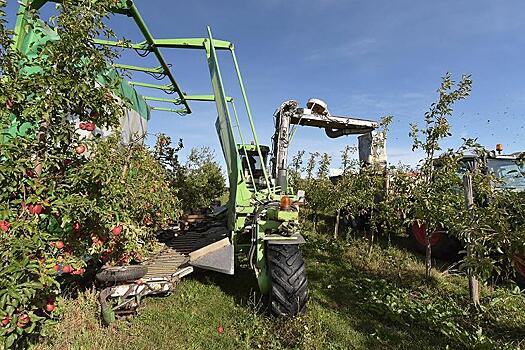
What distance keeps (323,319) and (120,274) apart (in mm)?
2152

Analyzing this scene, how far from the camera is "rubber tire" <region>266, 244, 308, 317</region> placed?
3.48m

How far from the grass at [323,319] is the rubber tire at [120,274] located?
34 cm

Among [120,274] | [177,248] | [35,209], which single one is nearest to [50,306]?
[35,209]

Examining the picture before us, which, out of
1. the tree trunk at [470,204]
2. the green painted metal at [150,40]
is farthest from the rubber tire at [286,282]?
the green painted metal at [150,40]

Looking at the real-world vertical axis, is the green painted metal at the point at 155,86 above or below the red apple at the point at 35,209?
above

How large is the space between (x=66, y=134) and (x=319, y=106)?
12.0 feet

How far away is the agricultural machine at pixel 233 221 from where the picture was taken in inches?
136

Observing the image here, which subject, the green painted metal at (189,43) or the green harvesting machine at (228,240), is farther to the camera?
the green painted metal at (189,43)

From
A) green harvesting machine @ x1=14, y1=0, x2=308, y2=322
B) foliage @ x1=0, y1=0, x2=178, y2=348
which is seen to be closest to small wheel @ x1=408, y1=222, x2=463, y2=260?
green harvesting machine @ x1=14, y1=0, x2=308, y2=322

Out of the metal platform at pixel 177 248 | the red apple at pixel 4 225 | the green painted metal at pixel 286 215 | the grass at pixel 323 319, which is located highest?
the red apple at pixel 4 225

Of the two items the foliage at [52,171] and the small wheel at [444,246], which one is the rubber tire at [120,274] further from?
the small wheel at [444,246]

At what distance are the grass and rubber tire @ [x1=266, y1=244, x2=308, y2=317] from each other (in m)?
0.12

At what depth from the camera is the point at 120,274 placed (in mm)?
3377

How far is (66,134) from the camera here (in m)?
2.69
